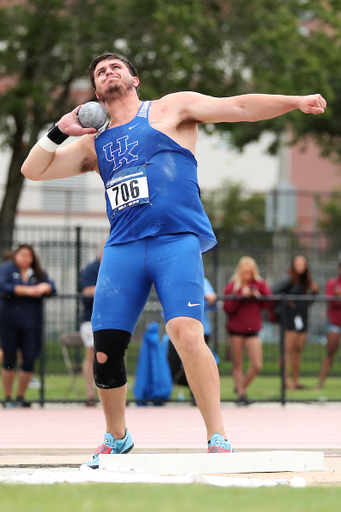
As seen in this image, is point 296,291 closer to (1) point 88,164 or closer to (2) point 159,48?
(2) point 159,48

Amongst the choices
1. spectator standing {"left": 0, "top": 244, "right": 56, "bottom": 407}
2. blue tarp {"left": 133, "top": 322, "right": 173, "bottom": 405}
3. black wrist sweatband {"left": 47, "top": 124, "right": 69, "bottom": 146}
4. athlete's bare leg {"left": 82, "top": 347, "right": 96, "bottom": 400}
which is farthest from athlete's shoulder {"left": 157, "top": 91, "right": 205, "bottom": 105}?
athlete's bare leg {"left": 82, "top": 347, "right": 96, "bottom": 400}

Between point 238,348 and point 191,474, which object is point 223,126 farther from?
point 191,474

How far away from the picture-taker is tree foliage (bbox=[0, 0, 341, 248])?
18188 millimetres

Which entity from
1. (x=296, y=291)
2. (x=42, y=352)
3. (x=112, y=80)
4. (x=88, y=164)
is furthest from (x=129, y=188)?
(x=296, y=291)

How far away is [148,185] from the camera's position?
447 centimetres

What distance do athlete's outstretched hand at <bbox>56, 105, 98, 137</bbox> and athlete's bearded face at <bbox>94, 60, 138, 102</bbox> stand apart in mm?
209

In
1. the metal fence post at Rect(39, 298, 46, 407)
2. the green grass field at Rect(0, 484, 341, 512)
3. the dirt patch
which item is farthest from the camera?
the metal fence post at Rect(39, 298, 46, 407)

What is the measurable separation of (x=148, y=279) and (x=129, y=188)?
51 centimetres

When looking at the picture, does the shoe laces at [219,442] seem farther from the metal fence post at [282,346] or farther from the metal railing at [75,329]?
the metal fence post at [282,346]

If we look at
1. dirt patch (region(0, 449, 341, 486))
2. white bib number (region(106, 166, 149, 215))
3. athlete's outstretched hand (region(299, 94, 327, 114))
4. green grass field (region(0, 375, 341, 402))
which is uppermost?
athlete's outstretched hand (region(299, 94, 327, 114))

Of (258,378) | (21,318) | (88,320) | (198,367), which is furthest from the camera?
(258,378)

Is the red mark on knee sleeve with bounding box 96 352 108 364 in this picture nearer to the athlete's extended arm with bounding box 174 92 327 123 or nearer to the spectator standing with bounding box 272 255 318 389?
the athlete's extended arm with bounding box 174 92 327 123

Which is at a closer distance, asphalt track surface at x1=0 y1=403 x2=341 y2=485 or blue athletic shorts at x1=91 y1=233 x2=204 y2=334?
blue athletic shorts at x1=91 y1=233 x2=204 y2=334

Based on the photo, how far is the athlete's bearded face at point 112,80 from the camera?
471 centimetres
